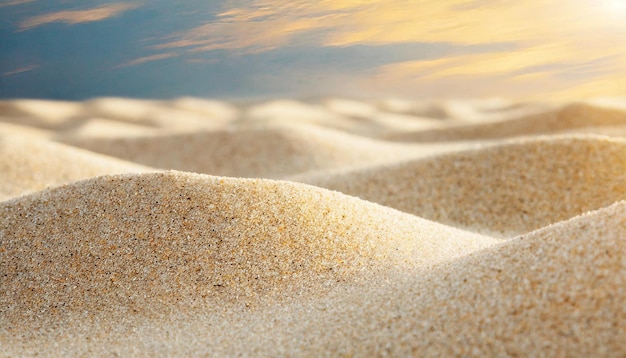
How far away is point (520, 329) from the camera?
1293 mm

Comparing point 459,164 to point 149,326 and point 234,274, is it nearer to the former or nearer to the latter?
point 234,274

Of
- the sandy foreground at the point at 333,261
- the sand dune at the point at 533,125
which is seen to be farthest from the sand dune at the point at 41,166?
the sand dune at the point at 533,125

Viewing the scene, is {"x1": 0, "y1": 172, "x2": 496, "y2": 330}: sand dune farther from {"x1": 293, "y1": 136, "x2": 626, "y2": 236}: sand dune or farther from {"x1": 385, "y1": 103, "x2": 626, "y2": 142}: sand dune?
{"x1": 385, "y1": 103, "x2": 626, "y2": 142}: sand dune

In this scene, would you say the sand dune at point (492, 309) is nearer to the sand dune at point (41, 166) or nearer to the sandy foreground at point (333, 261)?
the sandy foreground at point (333, 261)

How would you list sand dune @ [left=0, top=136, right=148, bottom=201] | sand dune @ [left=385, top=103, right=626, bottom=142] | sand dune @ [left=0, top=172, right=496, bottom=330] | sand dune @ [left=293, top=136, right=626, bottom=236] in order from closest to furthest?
sand dune @ [left=0, top=172, right=496, bottom=330] < sand dune @ [left=293, top=136, right=626, bottom=236] < sand dune @ [left=0, top=136, right=148, bottom=201] < sand dune @ [left=385, top=103, right=626, bottom=142]

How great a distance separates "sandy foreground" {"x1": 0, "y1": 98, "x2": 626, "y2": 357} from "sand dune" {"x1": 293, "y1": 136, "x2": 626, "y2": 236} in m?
0.01

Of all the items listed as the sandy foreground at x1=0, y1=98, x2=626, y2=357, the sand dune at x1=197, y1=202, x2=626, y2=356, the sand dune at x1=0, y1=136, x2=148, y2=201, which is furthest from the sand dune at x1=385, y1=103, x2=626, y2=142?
the sand dune at x1=197, y1=202, x2=626, y2=356

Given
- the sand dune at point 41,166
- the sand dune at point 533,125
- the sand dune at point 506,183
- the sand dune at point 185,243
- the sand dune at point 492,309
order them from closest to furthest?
the sand dune at point 492,309
the sand dune at point 185,243
the sand dune at point 506,183
the sand dune at point 41,166
the sand dune at point 533,125

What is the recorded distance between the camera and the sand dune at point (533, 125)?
6785 mm

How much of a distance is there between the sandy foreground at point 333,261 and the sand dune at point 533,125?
10.8 ft

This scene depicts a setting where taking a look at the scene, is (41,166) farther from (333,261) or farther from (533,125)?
(533,125)

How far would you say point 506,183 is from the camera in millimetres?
3473

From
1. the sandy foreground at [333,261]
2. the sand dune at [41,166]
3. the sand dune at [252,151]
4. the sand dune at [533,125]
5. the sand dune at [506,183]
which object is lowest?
the sand dune at [533,125]

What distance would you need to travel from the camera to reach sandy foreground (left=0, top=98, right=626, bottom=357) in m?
1.37
